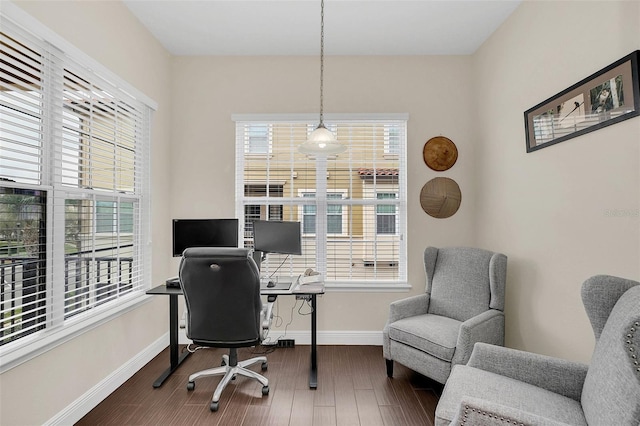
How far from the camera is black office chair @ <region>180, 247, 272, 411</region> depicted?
2082 millimetres

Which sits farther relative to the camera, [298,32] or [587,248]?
[298,32]

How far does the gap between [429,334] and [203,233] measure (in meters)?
2.01

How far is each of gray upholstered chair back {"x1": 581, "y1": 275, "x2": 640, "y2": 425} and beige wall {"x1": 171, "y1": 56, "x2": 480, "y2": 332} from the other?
1871mm

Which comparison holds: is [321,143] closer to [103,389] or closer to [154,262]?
[154,262]

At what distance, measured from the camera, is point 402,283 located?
11.0 feet

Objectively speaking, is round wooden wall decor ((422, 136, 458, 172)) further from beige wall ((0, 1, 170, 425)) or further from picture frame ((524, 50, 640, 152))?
beige wall ((0, 1, 170, 425))

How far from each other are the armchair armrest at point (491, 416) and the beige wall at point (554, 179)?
3.65ft

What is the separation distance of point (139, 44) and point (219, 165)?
4.06ft

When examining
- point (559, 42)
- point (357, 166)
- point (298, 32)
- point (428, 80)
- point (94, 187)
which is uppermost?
point (298, 32)

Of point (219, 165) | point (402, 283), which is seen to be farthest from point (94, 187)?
point (402, 283)

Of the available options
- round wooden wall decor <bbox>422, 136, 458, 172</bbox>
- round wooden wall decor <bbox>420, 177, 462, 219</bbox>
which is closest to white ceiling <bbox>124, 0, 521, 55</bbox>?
round wooden wall decor <bbox>422, 136, 458, 172</bbox>

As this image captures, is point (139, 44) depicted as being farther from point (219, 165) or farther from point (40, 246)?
point (40, 246)

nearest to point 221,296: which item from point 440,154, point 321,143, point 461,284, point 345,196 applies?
point 321,143

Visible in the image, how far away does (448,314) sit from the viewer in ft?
9.01
